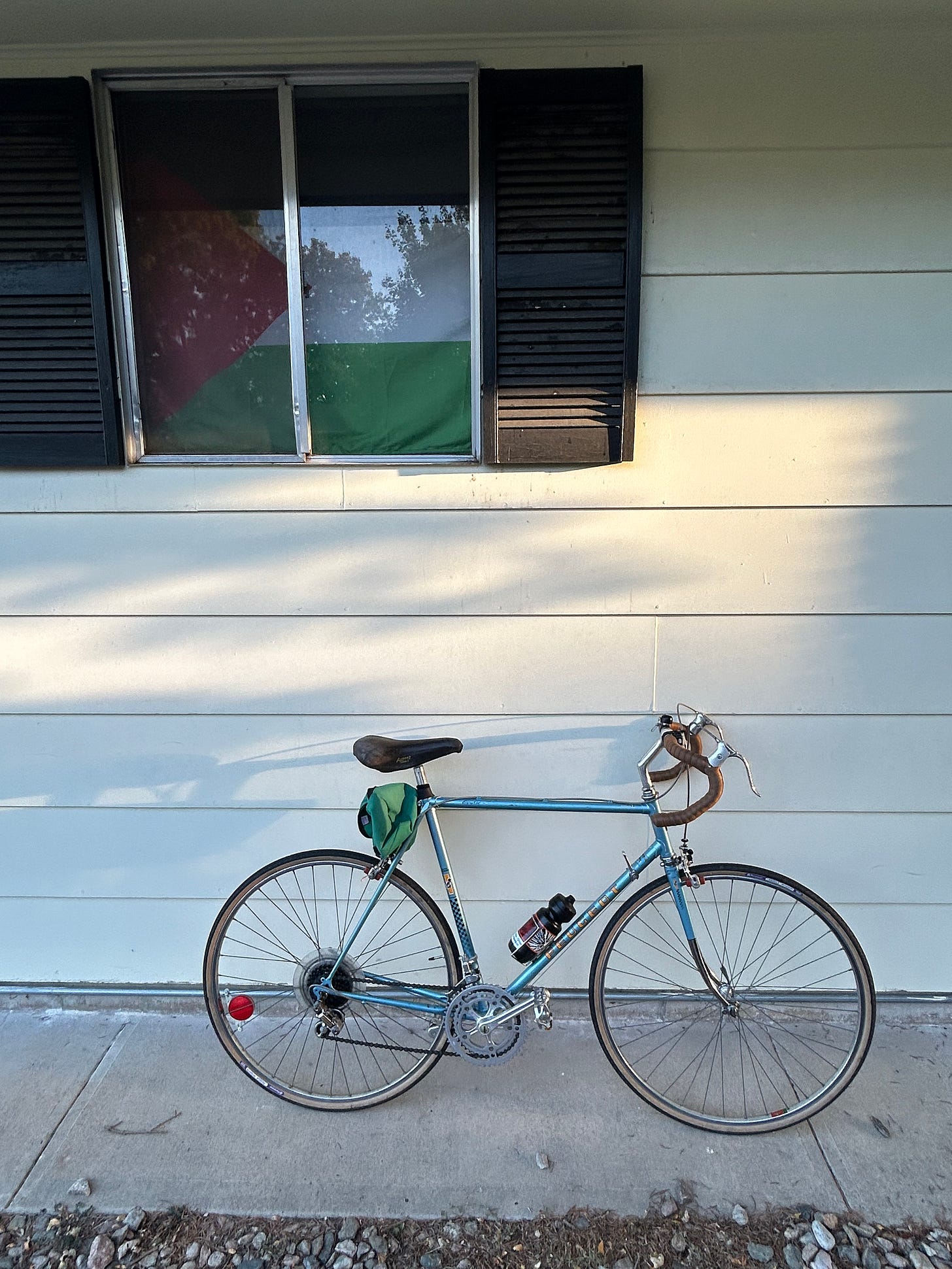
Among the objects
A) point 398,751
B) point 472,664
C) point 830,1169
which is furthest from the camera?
point 472,664

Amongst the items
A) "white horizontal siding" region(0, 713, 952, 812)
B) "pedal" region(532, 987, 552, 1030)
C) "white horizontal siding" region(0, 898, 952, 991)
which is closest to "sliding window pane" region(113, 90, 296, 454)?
"white horizontal siding" region(0, 713, 952, 812)

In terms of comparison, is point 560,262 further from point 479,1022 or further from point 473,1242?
point 473,1242

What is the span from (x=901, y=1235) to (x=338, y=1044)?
1522 mm

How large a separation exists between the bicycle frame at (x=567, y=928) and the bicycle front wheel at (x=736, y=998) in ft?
0.67

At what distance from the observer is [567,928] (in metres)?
2.04

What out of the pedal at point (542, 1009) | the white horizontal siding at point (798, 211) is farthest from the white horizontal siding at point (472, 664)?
the white horizontal siding at point (798, 211)

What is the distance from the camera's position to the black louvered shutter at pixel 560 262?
191 cm

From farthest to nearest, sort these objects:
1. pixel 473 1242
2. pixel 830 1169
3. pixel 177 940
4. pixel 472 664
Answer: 1. pixel 177 940
2. pixel 472 664
3. pixel 830 1169
4. pixel 473 1242

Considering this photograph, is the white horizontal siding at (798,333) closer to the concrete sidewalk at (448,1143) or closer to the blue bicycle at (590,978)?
the blue bicycle at (590,978)

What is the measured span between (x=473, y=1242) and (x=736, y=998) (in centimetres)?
97

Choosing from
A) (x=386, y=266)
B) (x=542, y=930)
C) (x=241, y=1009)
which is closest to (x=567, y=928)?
(x=542, y=930)

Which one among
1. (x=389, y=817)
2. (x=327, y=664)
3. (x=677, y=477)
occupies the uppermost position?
(x=677, y=477)

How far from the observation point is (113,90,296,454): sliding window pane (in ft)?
6.66

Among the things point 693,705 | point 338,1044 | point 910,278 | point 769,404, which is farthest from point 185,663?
point 910,278
